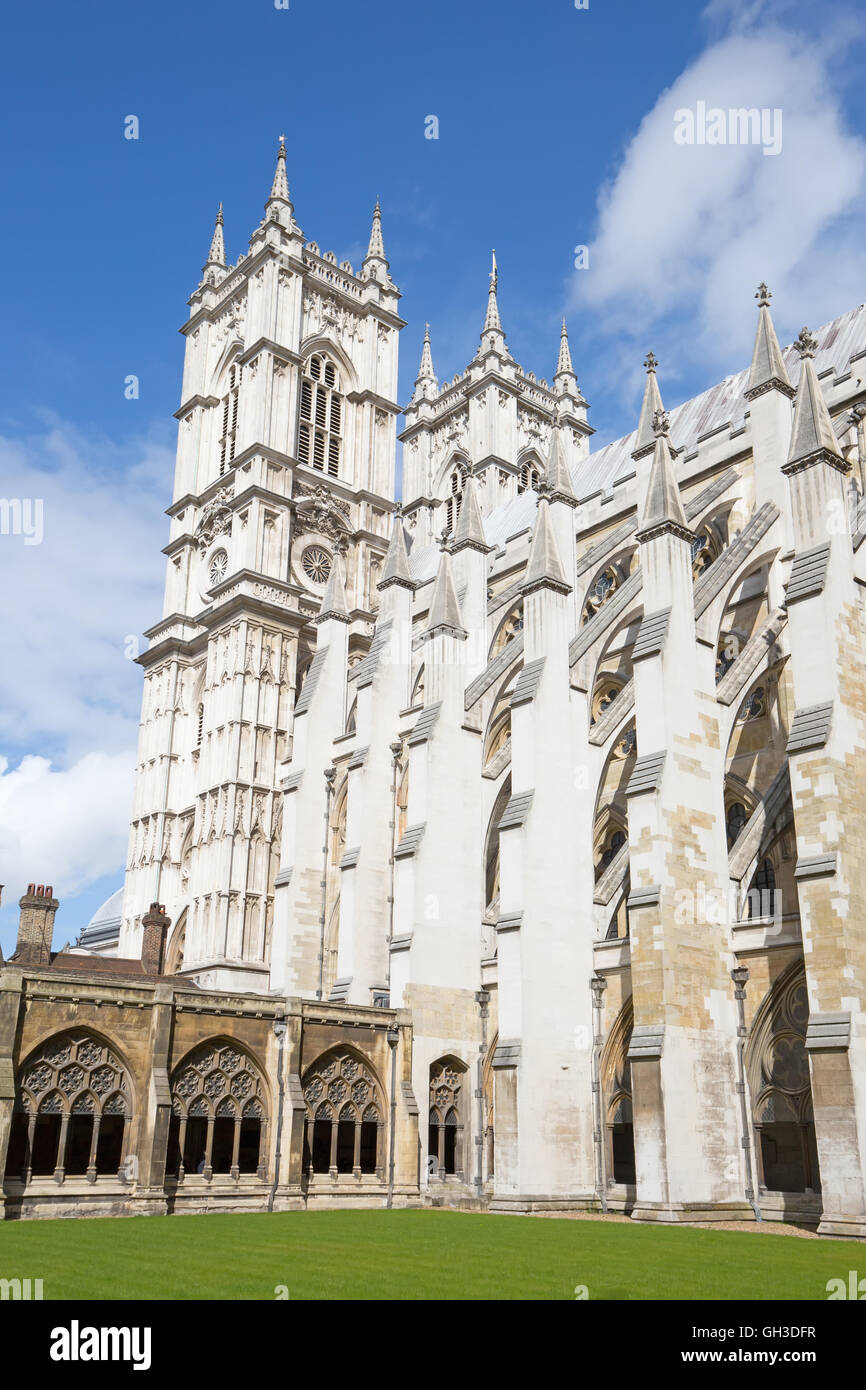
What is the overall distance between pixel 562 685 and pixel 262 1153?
461 inches

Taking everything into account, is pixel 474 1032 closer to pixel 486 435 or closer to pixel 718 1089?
pixel 718 1089

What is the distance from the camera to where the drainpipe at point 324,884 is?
34.4m

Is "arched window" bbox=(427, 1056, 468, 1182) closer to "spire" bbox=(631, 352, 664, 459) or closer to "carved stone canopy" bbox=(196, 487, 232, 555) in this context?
"spire" bbox=(631, 352, 664, 459)

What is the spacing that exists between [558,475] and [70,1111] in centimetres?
2099

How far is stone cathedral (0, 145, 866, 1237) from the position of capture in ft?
65.3

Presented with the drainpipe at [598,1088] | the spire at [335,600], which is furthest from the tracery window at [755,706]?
the spire at [335,600]

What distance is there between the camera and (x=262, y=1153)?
868 inches

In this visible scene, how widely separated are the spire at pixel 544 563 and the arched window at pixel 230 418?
24.1 meters

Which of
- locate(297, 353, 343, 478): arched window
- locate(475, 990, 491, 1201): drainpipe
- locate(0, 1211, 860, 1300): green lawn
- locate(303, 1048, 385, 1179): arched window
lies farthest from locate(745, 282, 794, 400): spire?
locate(297, 353, 343, 478): arched window

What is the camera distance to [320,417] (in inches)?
2007

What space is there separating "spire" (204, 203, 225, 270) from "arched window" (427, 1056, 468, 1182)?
41.6 m

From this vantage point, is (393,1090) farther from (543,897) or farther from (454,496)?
(454,496)

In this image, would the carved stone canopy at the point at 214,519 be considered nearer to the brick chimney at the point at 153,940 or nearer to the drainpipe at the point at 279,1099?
the brick chimney at the point at 153,940
